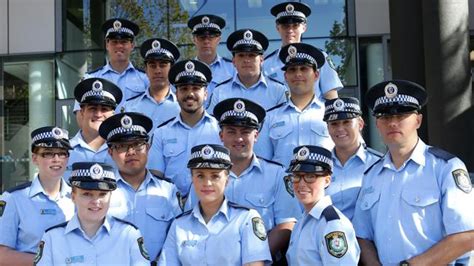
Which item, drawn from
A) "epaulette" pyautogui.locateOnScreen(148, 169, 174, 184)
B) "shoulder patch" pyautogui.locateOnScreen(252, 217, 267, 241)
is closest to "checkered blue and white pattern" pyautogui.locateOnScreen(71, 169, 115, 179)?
"epaulette" pyautogui.locateOnScreen(148, 169, 174, 184)

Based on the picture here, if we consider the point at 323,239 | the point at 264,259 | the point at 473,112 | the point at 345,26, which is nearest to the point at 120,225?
the point at 264,259

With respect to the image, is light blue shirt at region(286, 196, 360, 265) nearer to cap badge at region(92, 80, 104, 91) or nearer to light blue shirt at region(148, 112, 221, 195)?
light blue shirt at region(148, 112, 221, 195)

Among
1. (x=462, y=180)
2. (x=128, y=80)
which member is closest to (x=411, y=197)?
(x=462, y=180)

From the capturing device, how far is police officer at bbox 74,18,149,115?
712 cm

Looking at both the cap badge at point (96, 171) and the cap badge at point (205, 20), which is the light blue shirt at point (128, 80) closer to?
the cap badge at point (205, 20)

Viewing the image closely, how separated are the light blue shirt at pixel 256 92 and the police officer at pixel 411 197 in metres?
2.14

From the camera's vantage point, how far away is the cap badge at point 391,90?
4.37 metres

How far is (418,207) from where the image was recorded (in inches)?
166

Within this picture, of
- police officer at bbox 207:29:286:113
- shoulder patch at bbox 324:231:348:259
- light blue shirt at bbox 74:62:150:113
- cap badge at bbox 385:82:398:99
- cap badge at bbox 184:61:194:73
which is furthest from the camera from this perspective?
light blue shirt at bbox 74:62:150:113

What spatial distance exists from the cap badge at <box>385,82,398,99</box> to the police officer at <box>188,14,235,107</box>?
2.91 metres

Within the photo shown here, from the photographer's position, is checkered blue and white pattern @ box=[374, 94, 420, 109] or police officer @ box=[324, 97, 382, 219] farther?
police officer @ box=[324, 97, 382, 219]

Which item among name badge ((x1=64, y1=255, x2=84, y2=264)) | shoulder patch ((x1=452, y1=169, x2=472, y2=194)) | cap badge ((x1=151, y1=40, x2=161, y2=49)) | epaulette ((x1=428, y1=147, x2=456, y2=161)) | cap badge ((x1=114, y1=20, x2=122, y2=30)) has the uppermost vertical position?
cap badge ((x1=114, y1=20, x2=122, y2=30))

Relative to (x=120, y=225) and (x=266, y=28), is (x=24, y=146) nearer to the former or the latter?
(x=266, y=28)

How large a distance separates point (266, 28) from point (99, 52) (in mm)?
3511
